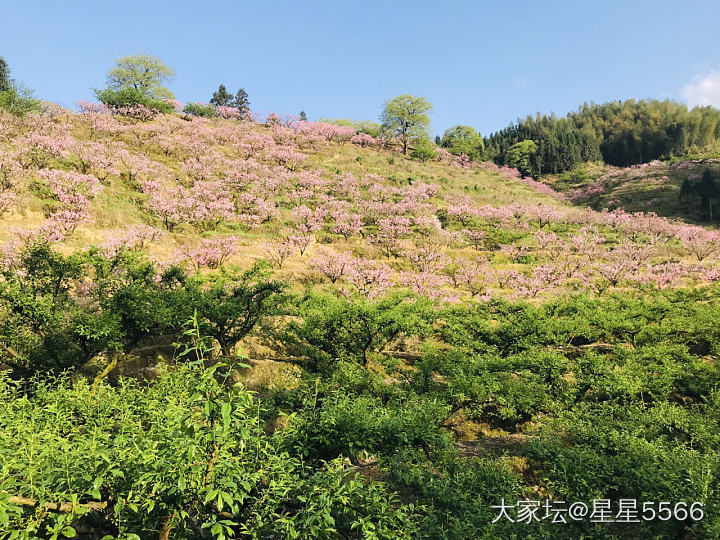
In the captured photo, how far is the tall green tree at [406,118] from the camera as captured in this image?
58.6 m

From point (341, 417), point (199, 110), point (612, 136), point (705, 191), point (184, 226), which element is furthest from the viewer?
point (612, 136)

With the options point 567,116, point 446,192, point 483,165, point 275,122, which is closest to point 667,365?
point 446,192

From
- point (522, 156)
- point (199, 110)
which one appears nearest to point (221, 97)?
point (199, 110)

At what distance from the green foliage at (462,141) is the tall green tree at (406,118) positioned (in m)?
11.9

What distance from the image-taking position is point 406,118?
59156mm

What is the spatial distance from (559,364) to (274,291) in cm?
839

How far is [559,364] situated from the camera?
952cm

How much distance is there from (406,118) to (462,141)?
17426 millimetres

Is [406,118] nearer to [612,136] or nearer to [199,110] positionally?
[199,110]

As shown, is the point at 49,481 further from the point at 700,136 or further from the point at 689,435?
the point at 700,136

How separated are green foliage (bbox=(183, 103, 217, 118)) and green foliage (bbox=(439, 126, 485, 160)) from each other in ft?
136

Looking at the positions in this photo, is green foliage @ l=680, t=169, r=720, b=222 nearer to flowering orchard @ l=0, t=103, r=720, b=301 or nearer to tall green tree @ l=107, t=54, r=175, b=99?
Answer: flowering orchard @ l=0, t=103, r=720, b=301

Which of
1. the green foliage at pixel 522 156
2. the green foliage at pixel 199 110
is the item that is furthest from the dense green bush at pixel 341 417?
the green foliage at pixel 522 156

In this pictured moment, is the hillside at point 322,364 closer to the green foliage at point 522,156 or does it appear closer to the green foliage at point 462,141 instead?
the green foliage at point 462,141
